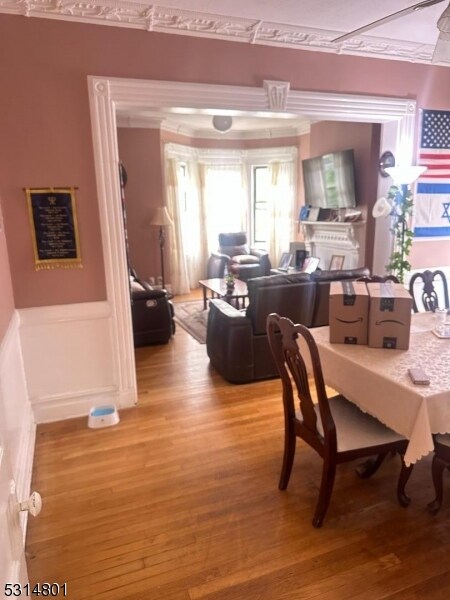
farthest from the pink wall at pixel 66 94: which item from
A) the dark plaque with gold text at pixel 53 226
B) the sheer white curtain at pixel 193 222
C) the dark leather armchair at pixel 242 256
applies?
the sheer white curtain at pixel 193 222

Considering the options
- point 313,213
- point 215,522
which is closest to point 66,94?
point 215,522

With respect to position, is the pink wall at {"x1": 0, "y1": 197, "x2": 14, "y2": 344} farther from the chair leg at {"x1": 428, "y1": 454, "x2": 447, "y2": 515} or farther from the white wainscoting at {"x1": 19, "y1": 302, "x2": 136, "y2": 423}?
the chair leg at {"x1": 428, "y1": 454, "x2": 447, "y2": 515}

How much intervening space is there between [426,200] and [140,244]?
14.7 ft

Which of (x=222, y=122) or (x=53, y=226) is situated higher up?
(x=222, y=122)

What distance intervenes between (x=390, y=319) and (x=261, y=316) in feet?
5.25

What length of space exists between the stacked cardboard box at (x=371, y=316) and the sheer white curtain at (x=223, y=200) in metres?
6.16

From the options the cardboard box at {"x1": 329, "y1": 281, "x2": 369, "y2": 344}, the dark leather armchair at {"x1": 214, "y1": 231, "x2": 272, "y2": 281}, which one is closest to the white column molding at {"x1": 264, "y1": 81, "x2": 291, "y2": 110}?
the cardboard box at {"x1": 329, "y1": 281, "x2": 369, "y2": 344}

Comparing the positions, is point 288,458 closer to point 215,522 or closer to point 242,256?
point 215,522

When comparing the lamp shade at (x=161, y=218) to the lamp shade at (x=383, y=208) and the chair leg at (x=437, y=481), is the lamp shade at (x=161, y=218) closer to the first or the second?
the lamp shade at (x=383, y=208)

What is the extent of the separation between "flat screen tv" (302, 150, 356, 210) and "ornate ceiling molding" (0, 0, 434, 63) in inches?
66.9

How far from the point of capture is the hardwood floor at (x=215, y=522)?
72.7 inches

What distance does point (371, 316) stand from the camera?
7.41 ft

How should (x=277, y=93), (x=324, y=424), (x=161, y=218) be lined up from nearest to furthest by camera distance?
(x=324, y=424), (x=277, y=93), (x=161, y=218)

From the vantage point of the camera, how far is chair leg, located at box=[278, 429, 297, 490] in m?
2.41
